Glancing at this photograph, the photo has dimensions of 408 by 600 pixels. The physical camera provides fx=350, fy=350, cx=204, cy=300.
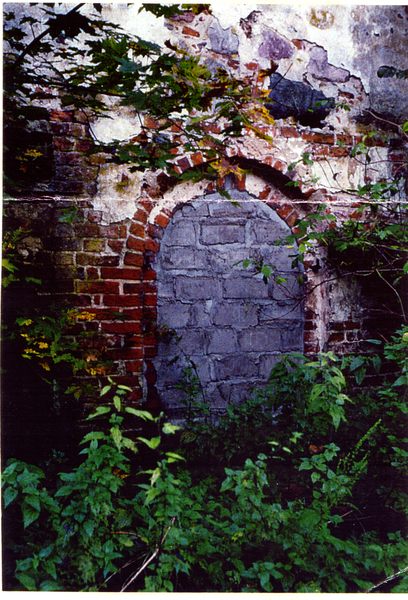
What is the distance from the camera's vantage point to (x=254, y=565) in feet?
4.23

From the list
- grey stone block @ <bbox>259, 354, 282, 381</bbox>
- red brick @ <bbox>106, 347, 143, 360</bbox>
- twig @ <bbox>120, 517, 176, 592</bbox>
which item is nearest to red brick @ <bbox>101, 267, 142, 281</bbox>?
red brick @ <bbox>106, 347, 143, 360</bbox>

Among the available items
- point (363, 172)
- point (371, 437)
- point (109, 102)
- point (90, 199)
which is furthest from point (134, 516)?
point (363, 172)

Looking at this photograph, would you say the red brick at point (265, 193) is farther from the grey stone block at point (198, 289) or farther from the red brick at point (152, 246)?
→ the red brick at point (152, 246)

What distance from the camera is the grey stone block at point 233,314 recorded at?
6.97 ft

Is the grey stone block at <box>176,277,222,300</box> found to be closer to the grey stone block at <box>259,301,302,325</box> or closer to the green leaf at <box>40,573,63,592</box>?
the grey stone block at <box>259,301,302,325</box>

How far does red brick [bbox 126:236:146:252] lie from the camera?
6.36ft

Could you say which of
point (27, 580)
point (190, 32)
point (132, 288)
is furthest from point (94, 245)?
point (27, 580)

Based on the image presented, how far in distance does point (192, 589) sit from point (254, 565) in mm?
262

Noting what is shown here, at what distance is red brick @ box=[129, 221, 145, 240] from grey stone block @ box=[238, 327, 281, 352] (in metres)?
0.83

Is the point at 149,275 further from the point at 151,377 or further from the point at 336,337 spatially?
the point at 336,337

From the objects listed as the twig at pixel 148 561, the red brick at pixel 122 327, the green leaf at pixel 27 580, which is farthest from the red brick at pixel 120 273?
the green leaf at pixel 27 580

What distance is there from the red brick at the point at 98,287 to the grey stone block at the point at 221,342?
634 mm

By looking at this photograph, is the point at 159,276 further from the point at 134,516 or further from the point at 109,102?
the point at 134,516

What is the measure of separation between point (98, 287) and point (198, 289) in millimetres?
582
